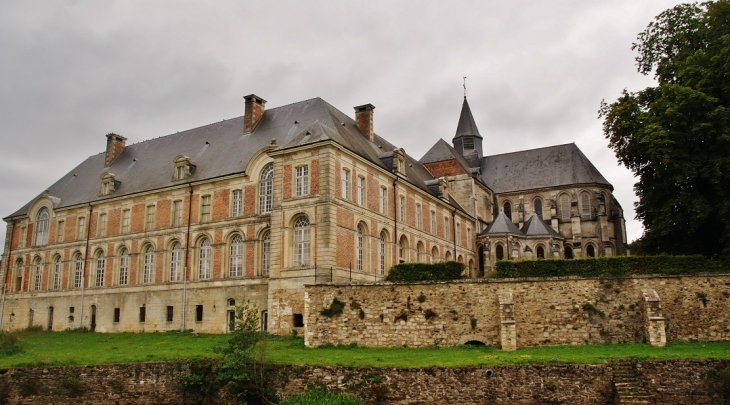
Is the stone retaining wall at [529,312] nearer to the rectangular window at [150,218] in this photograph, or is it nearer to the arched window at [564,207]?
the rectangular window at [150,218]

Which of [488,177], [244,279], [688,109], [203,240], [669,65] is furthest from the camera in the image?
[488,177]

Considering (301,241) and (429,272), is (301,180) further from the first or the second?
(429,272)

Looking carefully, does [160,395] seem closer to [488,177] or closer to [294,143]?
[294,143]

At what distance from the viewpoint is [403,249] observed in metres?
36.4

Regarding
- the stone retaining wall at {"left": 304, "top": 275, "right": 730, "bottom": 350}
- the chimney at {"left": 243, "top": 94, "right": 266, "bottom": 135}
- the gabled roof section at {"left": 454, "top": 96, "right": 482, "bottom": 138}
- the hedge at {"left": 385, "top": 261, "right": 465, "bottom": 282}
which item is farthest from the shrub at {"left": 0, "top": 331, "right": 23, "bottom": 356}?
the gabled roof section at {"left": 454, "top": 96, "right": 482, "bottom": 138}

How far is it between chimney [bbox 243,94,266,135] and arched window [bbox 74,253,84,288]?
13.8m

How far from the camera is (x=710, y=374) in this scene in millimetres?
18219

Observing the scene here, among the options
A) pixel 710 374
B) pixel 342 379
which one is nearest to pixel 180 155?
pixel 342 379

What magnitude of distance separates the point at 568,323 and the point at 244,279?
1700cm

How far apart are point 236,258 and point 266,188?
4135mm

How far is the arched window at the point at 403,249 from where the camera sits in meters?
36.0

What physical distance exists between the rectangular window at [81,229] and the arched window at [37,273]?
4.01 metres

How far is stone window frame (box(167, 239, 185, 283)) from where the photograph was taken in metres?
35.9

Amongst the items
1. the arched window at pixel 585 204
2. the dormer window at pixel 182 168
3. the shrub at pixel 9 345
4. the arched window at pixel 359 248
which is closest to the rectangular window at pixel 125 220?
the dormer window at pixel 182 168
